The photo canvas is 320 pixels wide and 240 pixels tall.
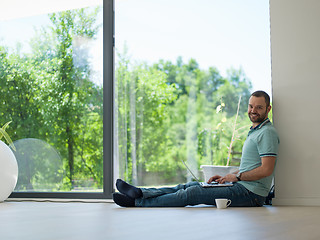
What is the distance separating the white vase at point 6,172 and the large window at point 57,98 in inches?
21.3

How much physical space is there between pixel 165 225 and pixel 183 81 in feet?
12.0

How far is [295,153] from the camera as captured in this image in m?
3.36

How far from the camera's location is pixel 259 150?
3121 millimetres

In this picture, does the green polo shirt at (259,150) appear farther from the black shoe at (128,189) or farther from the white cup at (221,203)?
the black shoe at (128,189)

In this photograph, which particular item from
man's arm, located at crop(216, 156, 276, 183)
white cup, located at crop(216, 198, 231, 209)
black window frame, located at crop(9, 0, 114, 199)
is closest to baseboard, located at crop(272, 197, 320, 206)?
man's arm, located at crop(216, 156, 276, 183)

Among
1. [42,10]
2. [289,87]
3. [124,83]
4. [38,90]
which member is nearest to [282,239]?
[289,87]

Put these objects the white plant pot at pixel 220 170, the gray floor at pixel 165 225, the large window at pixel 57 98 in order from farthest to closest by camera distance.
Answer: the large window at pixel 57 98 → the white plant pot at pixel 220 170 → the gray floor at pixel 165 225

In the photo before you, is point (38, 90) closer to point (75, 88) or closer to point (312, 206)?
point (75, 88)

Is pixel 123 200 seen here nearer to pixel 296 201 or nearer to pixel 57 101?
pixel 296 201

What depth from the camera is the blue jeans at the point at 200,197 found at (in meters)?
3.08

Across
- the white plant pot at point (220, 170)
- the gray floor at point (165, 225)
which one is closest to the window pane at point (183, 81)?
the white plant pot at point (220, 170)

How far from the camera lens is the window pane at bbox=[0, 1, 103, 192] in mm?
4215

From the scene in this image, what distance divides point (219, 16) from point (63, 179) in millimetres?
2506

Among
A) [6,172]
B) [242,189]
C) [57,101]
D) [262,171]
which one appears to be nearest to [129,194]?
[242,189]
